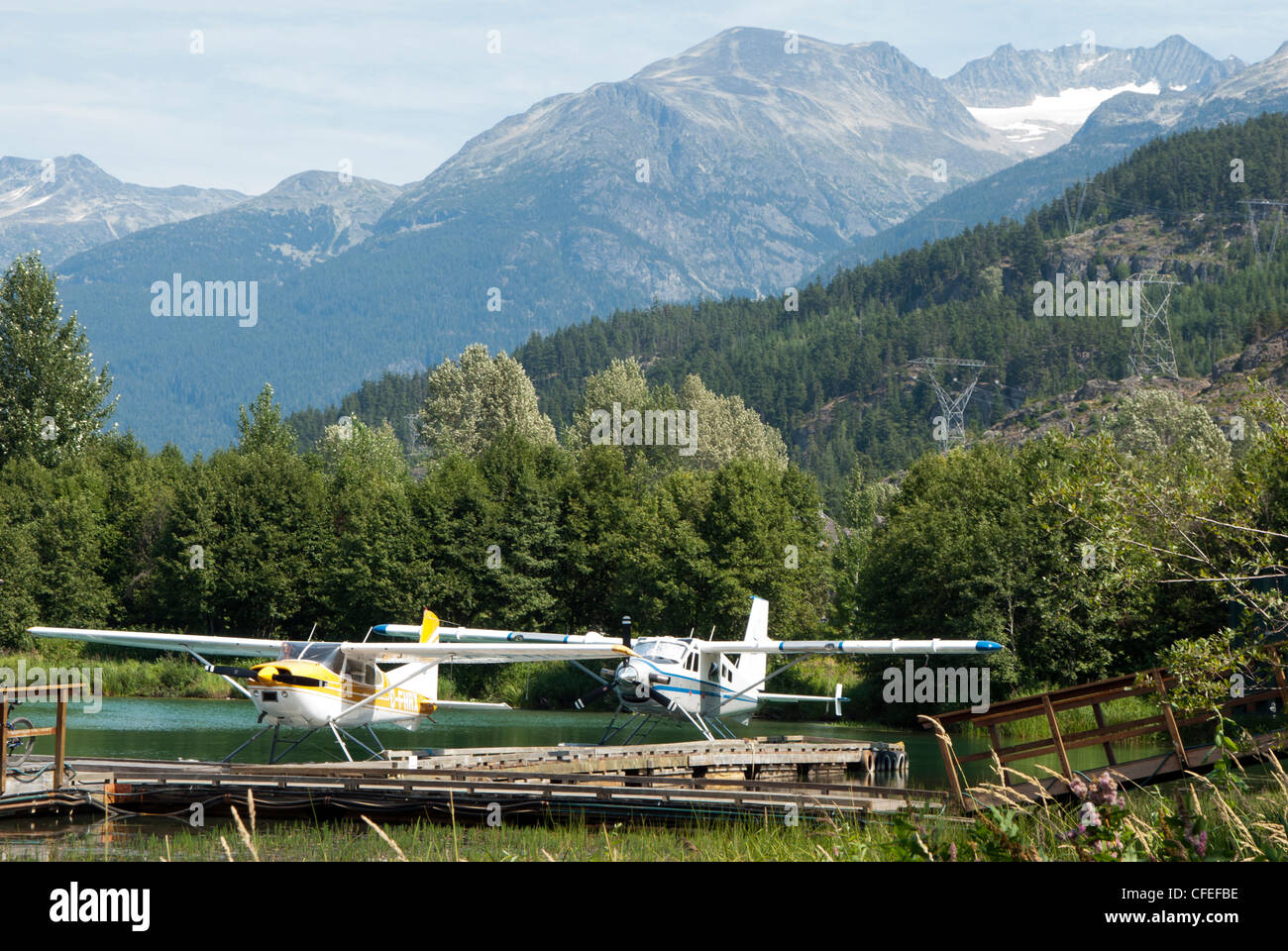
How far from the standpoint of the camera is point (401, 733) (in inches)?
1484

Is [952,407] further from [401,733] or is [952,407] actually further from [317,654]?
[317,654]

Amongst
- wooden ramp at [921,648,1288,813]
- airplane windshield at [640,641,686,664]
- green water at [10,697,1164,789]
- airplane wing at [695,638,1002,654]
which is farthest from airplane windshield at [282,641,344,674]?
wooden ramp at [921,648,1288,813]

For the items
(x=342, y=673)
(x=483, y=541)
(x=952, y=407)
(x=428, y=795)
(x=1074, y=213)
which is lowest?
(x=428, y=795)

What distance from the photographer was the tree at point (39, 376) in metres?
66.6

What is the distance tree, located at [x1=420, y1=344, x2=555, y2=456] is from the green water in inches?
1440

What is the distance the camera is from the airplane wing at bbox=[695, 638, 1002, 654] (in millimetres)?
24047

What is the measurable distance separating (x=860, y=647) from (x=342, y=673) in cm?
1077

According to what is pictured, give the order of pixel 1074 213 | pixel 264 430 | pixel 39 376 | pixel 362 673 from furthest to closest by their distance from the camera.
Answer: pixel 1074 213 → pixel 264 430 → pixel 39 376 → pixel 362 673

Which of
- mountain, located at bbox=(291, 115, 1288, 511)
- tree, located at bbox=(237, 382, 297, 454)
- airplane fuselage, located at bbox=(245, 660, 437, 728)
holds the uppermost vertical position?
mountain, located at bbox=(291, 115, 1288, 511)

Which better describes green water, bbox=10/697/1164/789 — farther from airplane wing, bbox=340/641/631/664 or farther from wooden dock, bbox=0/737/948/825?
wooden dock, bbox=0/737/948/825

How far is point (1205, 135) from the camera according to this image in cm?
16712

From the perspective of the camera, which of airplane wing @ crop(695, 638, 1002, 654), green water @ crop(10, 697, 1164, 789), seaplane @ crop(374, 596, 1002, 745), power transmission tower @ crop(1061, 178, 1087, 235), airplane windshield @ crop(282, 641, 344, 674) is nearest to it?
airplane windshield @ crop(282, 641, 344, 674)

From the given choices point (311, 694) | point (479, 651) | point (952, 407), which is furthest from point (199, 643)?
point (952, 407)
